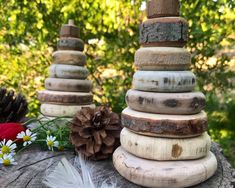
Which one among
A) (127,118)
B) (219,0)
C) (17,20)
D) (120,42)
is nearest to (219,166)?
(127,118)

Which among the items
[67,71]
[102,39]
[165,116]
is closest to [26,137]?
[67,71]

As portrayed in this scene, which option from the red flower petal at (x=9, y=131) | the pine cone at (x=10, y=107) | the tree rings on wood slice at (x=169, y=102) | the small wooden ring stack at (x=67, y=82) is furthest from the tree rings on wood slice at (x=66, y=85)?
the tree rings on wood slice at (x=169, y=102)

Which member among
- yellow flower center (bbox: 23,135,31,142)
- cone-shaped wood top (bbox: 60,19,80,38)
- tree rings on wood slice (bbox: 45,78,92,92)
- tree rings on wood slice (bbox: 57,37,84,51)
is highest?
cone-shaped wood top (bbox: 60,19,80,38)

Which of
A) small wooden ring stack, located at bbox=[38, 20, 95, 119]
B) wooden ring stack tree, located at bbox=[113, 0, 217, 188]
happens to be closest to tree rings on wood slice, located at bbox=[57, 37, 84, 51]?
small wooden ring stack, located at bbox=[38, 20, 95, 119]

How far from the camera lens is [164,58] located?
858 mm

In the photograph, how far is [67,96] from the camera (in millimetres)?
1316

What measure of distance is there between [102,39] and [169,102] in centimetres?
152

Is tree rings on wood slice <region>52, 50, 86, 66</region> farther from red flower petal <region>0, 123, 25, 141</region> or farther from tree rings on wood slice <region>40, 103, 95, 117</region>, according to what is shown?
red flower petal <region>0, 123, 25, 141</region>

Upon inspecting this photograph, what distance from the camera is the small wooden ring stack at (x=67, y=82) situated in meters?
1.33

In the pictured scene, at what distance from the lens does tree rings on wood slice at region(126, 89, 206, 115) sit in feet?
2.77

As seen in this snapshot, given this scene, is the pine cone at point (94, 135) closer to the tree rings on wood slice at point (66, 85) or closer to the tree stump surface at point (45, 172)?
the tree stump surface at point (45, 172)

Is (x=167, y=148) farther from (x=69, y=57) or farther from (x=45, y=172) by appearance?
(x=69, y=57)

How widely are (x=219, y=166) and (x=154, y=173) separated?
31 centimetres

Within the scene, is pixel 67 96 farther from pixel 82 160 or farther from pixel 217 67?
pixel 217 67
